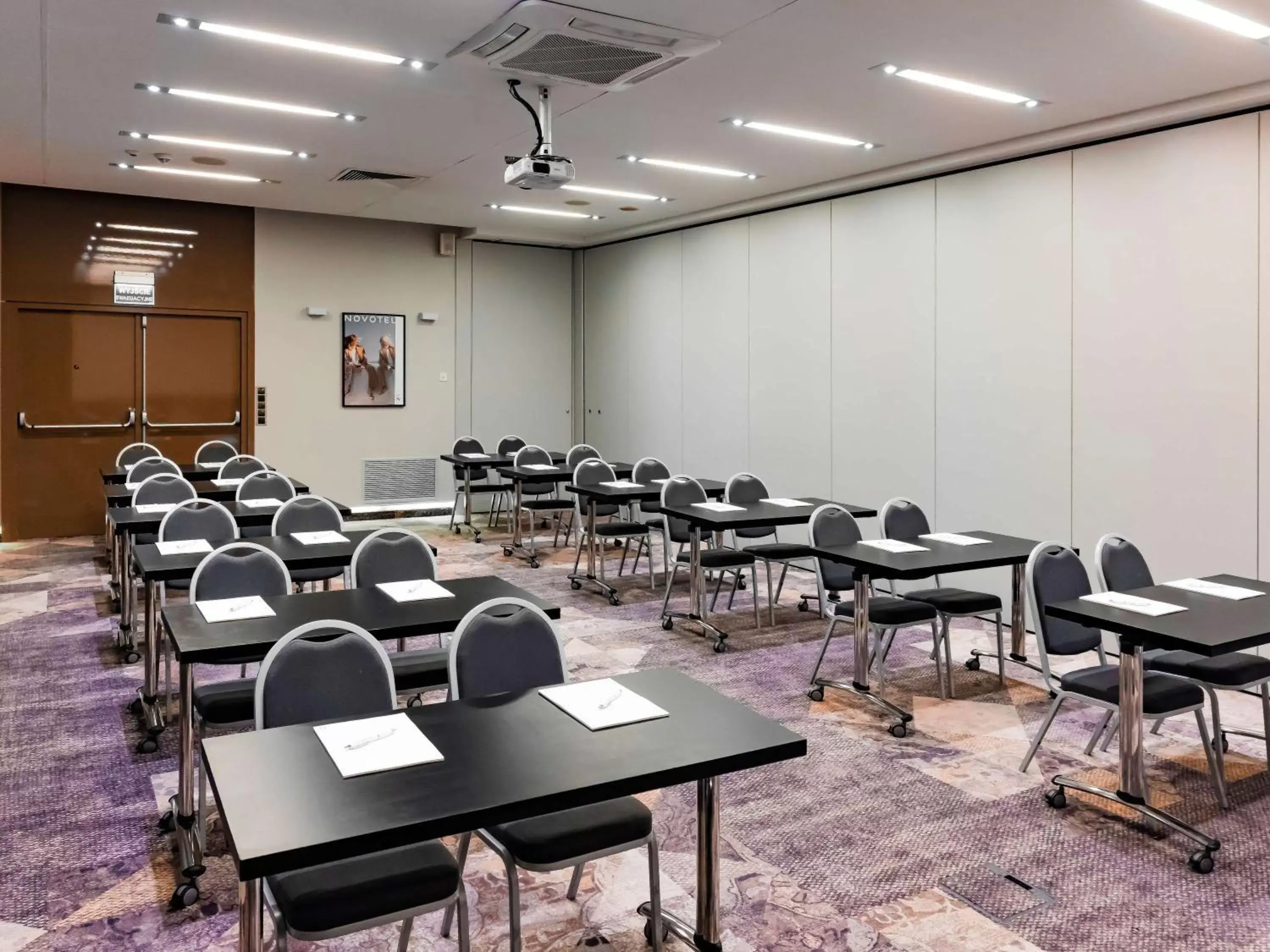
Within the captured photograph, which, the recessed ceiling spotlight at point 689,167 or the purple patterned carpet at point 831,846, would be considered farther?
the recessed ceiling spotlight at point 689,167

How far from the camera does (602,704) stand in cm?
279

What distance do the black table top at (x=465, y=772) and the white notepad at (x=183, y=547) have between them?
108 inches

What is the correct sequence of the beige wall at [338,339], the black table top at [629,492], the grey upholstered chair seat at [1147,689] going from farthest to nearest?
the beige wall at [338,339], the black table top at [629,492], the grey upholstered chair seat at [1147,689]

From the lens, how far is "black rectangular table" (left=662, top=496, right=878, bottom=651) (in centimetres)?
638

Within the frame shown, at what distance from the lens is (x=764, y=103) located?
243 inches

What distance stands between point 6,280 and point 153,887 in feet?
28.4

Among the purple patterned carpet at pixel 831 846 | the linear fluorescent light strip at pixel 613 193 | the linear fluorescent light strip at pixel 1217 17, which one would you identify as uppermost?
the linear fluorescent light strip at pixel 613 193

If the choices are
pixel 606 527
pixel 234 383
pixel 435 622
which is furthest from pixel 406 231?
pixel 435 622

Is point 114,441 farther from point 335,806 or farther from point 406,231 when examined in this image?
point 335,806

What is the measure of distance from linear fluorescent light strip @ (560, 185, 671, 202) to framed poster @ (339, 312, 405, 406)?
11.4 feet

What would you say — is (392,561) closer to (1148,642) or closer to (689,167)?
(1148,642)

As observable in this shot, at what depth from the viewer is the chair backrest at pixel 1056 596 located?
14.1 feet

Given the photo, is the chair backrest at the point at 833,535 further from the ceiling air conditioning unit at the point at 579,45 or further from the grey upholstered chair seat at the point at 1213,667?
the ceiling air conditioning unit at the point at 579,45

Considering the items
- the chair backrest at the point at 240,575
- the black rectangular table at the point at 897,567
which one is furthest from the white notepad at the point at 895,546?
the chair backrest at the point at 240,575
